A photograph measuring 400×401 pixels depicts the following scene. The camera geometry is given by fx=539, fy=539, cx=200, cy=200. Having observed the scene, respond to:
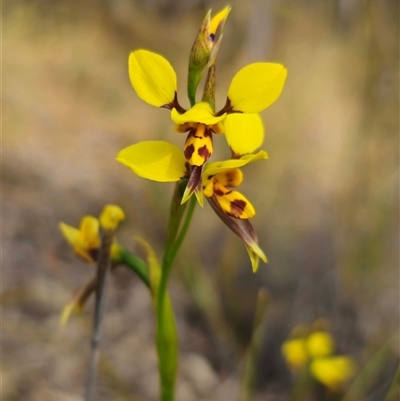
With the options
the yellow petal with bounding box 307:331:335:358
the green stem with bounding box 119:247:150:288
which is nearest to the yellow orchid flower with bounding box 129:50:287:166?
the green stem with bounding box 119:247:150:288

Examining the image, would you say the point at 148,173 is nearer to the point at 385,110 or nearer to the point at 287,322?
the point at 287,322

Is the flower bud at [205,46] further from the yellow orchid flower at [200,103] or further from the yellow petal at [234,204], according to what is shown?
the yellow petal at [234,204]

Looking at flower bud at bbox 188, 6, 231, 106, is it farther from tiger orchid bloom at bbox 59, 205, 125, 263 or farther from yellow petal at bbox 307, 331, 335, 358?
yellow petal at bbox 307, 331, 335, 358

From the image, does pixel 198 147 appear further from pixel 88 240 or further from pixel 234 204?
pixel 88 240

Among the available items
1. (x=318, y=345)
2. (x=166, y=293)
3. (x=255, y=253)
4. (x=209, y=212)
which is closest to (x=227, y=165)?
(x=255, y=253)

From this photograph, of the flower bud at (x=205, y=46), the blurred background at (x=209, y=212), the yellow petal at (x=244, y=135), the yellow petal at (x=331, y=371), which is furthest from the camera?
the blurred background at (x=209, y=212)

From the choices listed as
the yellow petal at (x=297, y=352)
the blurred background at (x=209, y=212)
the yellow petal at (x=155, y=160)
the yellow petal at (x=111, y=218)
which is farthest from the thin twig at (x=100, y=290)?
the yellow petal at (x=297, y=352)

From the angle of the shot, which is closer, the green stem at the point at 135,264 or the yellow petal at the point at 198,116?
the yellow petal at the point at 198,116

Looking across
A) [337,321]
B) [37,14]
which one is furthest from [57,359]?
[37,14]
